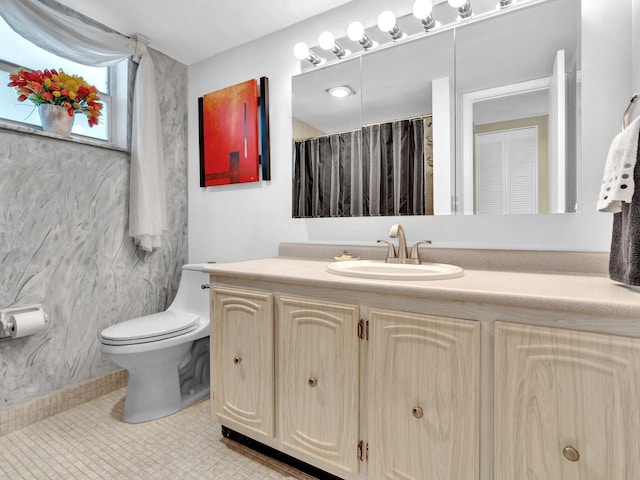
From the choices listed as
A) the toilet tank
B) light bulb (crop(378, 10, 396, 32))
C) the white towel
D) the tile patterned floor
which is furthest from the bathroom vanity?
light bulb (crop(378, 10, 396, 32))

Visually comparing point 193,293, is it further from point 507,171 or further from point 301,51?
point 507,171

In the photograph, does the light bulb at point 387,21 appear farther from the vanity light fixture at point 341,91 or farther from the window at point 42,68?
the window at point 42,68

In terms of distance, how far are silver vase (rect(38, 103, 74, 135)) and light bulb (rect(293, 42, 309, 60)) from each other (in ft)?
4.28

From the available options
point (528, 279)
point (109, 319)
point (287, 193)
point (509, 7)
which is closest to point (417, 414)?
point (528, 279)

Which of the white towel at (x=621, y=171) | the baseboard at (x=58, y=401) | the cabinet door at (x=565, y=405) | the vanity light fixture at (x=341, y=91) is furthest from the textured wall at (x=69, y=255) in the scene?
the white towel at (x=621, y=171)

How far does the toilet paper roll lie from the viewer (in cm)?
164

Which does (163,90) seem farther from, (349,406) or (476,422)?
(476,422)

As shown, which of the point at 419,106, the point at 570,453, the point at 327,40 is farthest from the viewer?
the point at 327,40

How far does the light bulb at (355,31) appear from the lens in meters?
1.72

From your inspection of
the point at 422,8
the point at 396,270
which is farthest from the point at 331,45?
the point at 396,270

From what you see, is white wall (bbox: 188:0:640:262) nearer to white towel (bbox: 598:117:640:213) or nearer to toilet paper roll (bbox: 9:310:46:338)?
white towel (bbox: 598:117:640:213)

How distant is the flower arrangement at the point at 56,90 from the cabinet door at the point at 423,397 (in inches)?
78.0

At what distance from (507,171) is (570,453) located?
988 mm

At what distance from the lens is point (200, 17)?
1.99 metres
